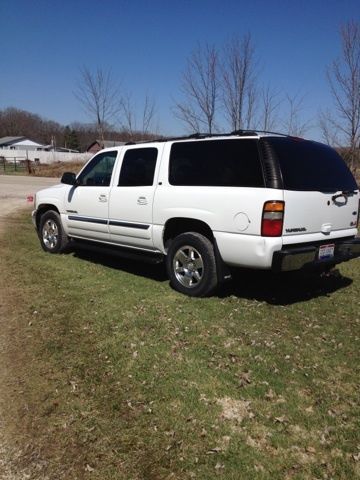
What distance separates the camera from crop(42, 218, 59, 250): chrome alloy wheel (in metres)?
8.10

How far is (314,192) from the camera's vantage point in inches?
198

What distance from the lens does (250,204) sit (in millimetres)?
4867

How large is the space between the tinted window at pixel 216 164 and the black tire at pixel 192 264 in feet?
2.32

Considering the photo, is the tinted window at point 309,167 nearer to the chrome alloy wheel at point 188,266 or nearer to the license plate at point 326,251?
the license plate at point 326,251

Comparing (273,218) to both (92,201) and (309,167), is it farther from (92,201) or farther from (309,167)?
(92,201)

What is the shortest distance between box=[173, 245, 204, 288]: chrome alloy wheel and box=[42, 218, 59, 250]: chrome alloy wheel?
3.08 metres

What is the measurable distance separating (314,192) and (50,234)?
16.4 ft

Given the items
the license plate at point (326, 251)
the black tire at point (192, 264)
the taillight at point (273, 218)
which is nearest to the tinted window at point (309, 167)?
the taillight at point (273, 218)

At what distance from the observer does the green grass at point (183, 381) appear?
2.82 metres

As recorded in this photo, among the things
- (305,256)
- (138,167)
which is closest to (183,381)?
(305,256)

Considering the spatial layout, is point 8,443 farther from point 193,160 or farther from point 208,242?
point 193,160

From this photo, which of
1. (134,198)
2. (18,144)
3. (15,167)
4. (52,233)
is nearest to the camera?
(134,198)

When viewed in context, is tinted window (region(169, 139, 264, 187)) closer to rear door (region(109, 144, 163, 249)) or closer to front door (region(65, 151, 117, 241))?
rear door (region(109, 144, 163, 249))

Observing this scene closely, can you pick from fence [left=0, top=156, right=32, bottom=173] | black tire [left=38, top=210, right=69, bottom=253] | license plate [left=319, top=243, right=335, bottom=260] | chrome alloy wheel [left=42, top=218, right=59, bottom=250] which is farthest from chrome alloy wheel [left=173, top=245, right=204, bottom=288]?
fence [left=0, top=156, right=32, bottom=173]
